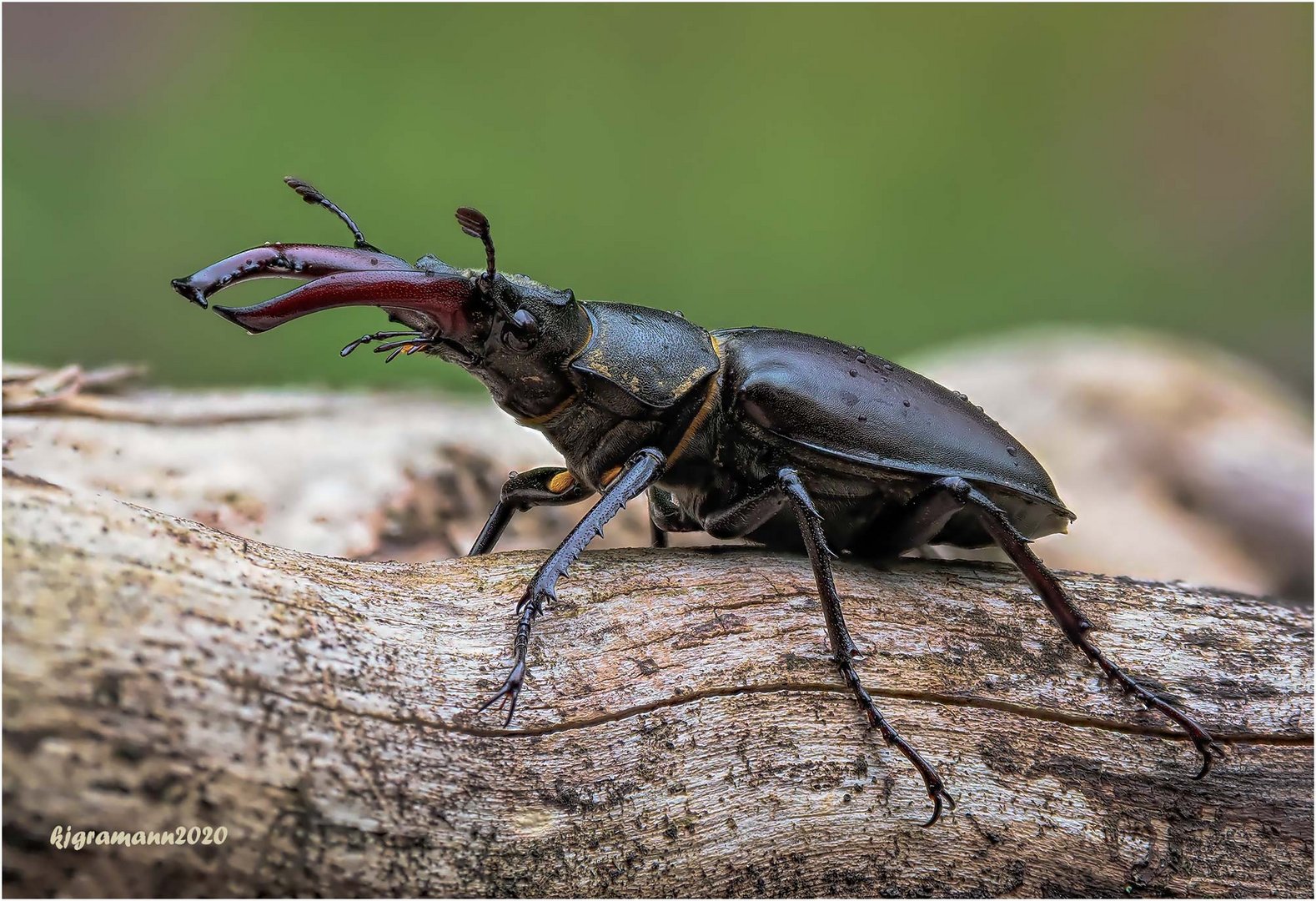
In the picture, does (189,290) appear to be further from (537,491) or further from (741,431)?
(741,431)

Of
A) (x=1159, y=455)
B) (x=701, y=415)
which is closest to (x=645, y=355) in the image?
(x=701, y=415)

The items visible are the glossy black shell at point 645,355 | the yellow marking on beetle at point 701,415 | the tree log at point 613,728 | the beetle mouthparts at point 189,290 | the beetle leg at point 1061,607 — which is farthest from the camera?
the yellow marking on beetle at point 701,415

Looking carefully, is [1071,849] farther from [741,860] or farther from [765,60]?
[765,60]

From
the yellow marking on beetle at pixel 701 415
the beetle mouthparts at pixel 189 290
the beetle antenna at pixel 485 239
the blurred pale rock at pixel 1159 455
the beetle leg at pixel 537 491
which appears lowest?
the beetle mouthparts at pixel 189 290

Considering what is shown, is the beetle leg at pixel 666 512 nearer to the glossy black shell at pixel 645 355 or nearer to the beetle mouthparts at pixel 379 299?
the glossy black shell at pixel 645 355

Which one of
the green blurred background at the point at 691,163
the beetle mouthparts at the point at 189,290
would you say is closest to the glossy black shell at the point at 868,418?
the beetle mouthparts at the point at 189,290

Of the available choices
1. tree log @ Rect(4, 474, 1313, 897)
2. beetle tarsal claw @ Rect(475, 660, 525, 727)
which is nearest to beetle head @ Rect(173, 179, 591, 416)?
tree log @ Rect(4, 474, 1313, 897)
